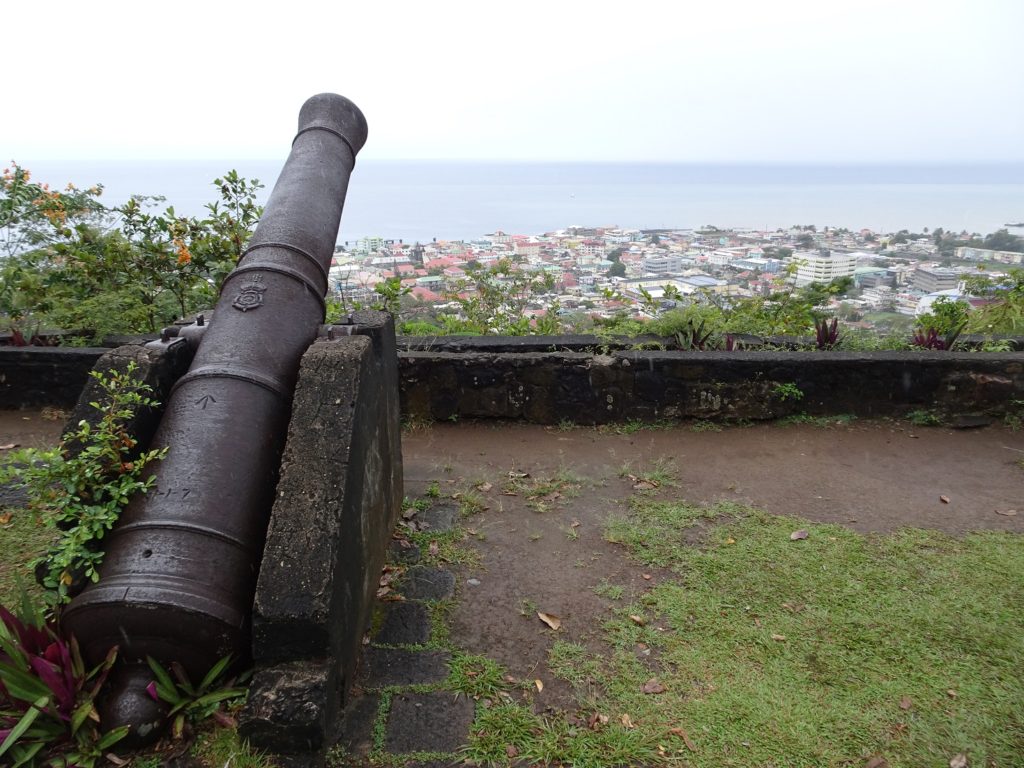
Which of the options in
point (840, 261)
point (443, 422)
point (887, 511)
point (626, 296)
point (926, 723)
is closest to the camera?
point (926, 723)

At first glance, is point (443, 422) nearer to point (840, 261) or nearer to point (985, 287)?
point (840, 261)

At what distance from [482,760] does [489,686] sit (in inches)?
14.0

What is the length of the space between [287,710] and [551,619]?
1.34 metres

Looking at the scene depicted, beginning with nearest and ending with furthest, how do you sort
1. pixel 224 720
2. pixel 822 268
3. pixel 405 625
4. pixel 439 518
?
1. pixel 224 720
2. pixel 405 625
3. pixel 439 518
4. pixel 822 268

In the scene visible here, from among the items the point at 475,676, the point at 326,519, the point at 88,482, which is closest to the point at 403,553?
the point at 475,676

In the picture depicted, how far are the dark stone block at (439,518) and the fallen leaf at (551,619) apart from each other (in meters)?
0.95

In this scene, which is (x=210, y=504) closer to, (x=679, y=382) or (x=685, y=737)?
(x=685, y=737)

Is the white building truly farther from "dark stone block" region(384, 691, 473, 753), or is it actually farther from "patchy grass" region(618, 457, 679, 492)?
"dark stone block" region(384, 691, 473, 753)

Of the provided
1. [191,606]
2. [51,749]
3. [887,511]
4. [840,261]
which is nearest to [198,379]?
[191,606]

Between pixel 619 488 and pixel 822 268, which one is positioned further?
pixel 822 268

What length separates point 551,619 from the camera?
10.6ft

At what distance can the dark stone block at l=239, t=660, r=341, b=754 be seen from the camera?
7.43ft

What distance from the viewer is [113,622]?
2.21 m

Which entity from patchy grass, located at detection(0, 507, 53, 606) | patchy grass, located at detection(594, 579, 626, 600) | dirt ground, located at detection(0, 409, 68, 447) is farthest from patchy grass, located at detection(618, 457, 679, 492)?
dirt ground, located at detection(0, 409, 68, 447)
